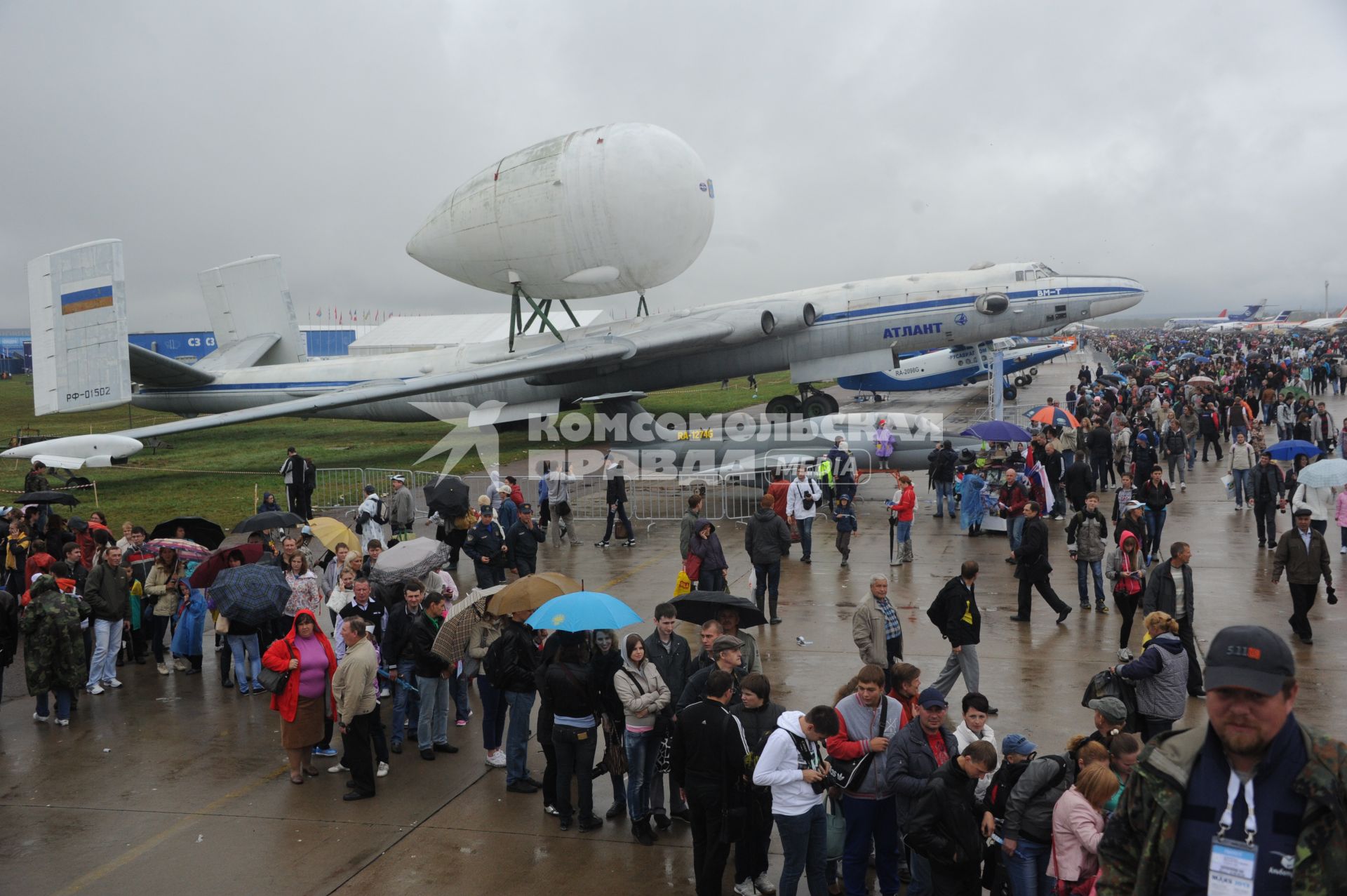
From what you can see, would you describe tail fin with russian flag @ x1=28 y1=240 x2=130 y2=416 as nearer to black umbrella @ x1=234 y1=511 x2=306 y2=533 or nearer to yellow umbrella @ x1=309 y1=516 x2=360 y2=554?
black umbrella @ x1=234 y1=511 x2=306 y2=533

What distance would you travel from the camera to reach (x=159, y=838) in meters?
6.67

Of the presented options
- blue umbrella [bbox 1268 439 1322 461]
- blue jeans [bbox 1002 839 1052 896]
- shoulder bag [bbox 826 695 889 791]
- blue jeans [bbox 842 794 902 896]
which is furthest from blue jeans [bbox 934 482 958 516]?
blue jeans [bbox 1002 839 1052 896]

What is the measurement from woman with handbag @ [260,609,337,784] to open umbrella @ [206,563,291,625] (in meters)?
1.83

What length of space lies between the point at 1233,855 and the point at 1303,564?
909cm

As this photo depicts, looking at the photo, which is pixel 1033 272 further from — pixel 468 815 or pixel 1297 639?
pixel 468 815

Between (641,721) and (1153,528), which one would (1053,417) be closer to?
(1153,528)

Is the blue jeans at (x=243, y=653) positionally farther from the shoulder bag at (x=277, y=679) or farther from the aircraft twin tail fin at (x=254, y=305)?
the aircraft twin tail fin at (x=254, y=305)

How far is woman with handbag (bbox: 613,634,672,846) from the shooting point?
6.50 meters

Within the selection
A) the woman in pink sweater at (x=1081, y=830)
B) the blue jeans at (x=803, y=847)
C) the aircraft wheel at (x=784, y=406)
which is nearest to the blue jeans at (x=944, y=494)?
the aircraft wheel at (x=784, y=406)

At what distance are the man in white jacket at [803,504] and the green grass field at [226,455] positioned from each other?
12011 mm

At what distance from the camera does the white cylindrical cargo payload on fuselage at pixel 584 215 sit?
2241 cm

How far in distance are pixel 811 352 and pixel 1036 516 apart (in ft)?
52.3

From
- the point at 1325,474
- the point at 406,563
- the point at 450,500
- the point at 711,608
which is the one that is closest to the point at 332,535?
the point at 450,500

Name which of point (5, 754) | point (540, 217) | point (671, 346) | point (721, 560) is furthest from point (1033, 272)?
point (5, 754)
